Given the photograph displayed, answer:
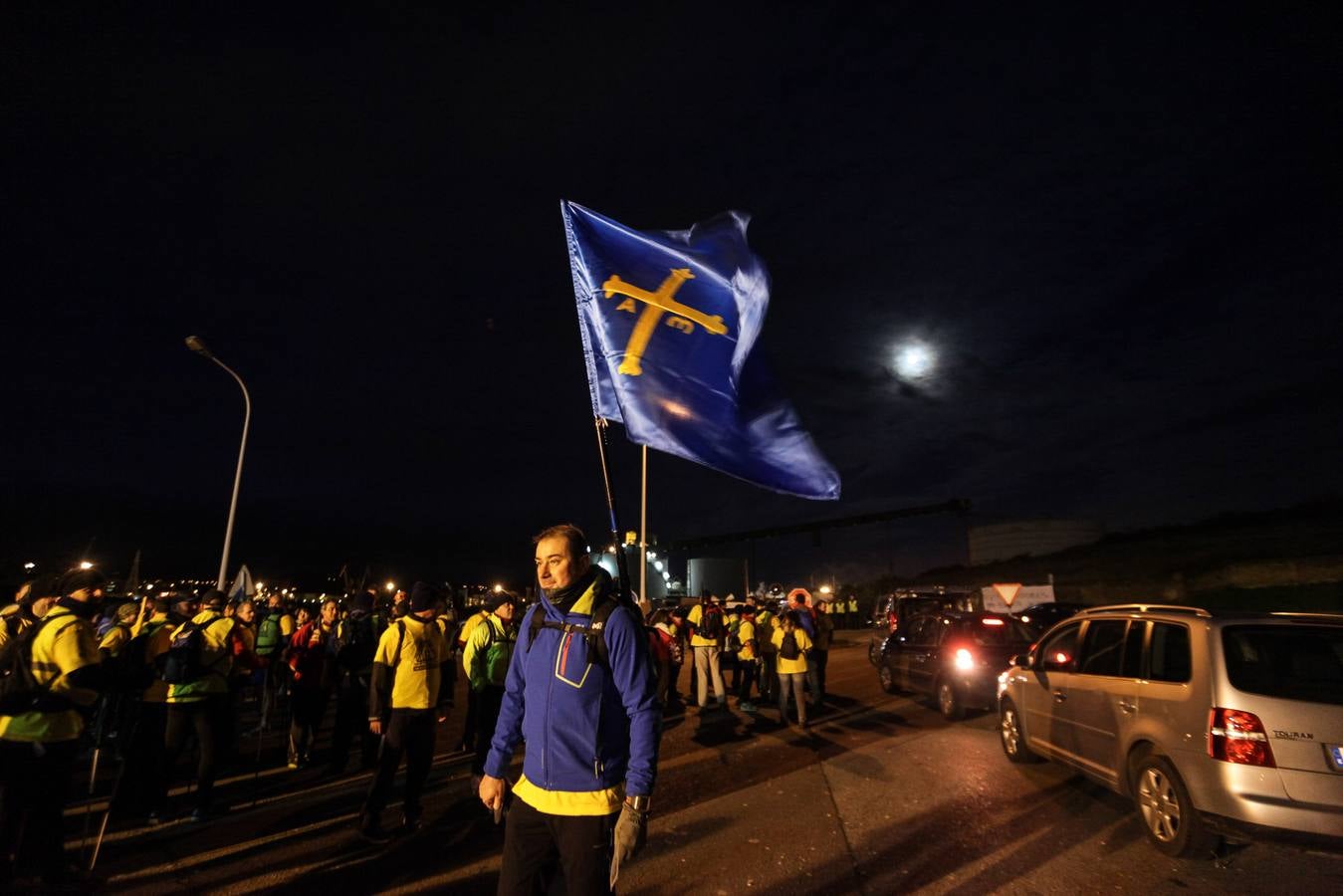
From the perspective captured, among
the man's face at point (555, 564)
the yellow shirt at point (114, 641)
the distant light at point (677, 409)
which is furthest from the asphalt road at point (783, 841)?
the distant light at point (677, 409)

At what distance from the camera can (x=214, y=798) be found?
6375 mm

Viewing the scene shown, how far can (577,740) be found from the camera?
272cm

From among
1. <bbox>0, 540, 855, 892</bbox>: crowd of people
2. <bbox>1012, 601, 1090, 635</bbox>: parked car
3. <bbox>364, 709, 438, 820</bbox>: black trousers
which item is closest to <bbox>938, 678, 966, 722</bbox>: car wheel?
<bbox>0, 540, 855, 892</bbox>: crowd of people

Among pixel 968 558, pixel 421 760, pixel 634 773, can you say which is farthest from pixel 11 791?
pixel 968 558

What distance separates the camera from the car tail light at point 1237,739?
163 inches

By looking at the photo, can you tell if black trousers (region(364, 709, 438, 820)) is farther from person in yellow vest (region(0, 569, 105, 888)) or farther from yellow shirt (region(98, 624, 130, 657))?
yellow shirt (region(98, 624, 130, 657))

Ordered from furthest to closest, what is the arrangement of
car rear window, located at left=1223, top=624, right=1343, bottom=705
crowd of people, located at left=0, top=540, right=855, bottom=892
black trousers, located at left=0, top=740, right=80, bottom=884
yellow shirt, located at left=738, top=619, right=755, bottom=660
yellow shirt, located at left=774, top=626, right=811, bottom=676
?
yellow shirt, located at left=738, top=619, right=755, bottom=660, yellow shirt, located at left=774, top=626, right=811, bottom=676, car rear window, located at left=1223, top=624, right=1343, bottom=705, black trousers, located at left=0, top=740, right=80, bottom=884, crowd of people, located at left=0, top=540, right=855, bottom=892

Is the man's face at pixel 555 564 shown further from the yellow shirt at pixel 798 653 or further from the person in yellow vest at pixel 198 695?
the yellow shirt at pixel 798 653

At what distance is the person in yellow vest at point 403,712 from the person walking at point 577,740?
2.53 metres

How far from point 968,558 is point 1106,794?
57.4m

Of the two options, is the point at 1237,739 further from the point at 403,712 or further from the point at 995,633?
the point at 995,633

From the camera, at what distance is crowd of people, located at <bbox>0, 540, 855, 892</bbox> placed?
9.27 feet

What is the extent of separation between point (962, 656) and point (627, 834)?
28.6 feet

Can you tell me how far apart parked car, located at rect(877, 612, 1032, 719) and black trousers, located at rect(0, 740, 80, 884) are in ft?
32.2
